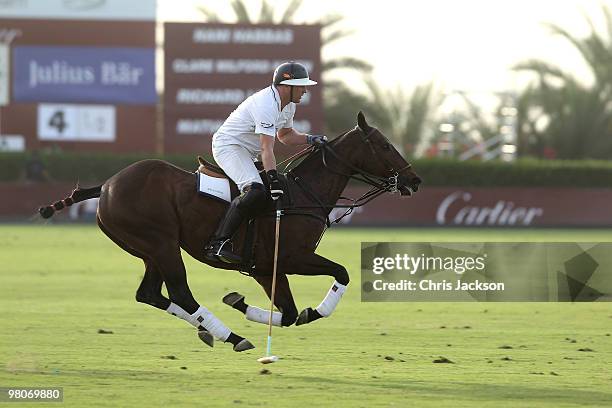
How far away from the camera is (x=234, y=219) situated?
11.4 m

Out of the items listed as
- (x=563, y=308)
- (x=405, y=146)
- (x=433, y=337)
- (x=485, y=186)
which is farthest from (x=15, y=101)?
(x=433, y=337)

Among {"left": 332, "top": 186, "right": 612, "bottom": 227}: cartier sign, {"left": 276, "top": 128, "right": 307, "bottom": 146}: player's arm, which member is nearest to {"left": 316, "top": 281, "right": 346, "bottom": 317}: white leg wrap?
{"left": 276, "top": 128, "right": 307, "bottom": 146}: player's arm

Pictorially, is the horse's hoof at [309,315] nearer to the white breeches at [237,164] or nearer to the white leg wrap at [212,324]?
the white leg wrap at [212,324]

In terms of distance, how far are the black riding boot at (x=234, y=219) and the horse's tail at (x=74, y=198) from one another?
1.16 metres

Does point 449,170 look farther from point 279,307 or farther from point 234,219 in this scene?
point 234,219

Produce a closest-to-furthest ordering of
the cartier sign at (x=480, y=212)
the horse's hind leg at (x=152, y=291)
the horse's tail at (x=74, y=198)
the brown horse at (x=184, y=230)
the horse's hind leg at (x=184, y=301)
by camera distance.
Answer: the horse's hind leg at (x=184, y=301), the brown horse at (x=184, y=230), the horse's hind leg at (x=152, y=291), the horse's tail at (x=74, y=198), the cartier sign at (x=480, y=212)

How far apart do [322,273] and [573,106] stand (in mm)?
44323

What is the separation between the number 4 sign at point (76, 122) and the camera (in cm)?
4022

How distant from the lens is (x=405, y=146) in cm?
5556

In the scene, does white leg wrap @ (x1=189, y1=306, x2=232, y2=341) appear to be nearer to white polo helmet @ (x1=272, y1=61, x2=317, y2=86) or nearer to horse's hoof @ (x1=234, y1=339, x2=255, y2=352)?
horse's hoof @ (x1=234, y1=339, x2=255, y2=352)

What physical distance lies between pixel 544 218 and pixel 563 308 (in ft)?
78.4

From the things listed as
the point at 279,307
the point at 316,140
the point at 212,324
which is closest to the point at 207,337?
the point at 212,324

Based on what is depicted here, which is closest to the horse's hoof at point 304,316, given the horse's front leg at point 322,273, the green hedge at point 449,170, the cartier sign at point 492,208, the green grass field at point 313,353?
the horse's front leg at point 322,273

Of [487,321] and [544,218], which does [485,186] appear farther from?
[487,321]
